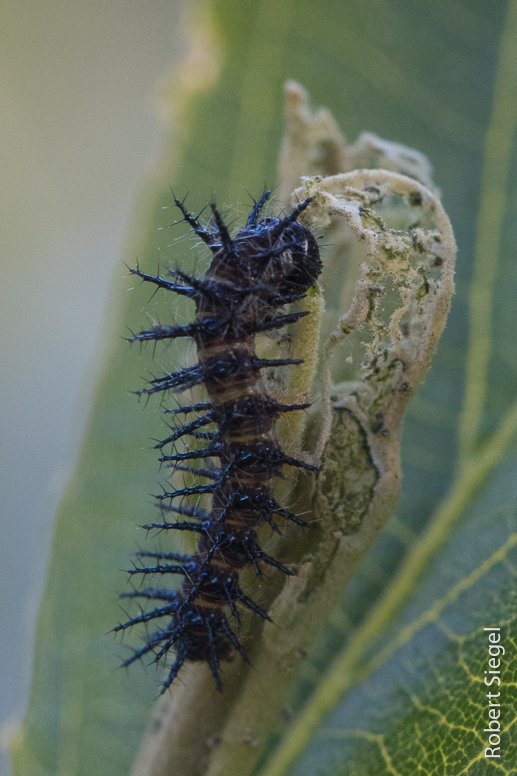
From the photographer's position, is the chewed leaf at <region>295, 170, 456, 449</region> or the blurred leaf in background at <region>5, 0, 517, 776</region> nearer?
the chewed leaf at <region>295, 170, 456, 449</region>

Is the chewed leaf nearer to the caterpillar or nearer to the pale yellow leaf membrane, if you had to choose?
the pale yellow leaf membrane

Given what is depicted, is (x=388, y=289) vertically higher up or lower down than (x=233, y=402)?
higher up

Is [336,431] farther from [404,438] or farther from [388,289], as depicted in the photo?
[404,438]

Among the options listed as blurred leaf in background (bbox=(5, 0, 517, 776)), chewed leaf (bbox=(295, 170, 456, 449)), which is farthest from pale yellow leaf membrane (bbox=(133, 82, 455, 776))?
blurred leaf in background (bbox=(5, 0, 517, 776))

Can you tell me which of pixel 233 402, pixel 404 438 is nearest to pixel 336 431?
pixel 233 402

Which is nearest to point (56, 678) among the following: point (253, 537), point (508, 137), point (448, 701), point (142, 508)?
point (142, 508)

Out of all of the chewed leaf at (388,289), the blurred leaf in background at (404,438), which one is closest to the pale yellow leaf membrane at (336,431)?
the chewed leaf at (388,289)
